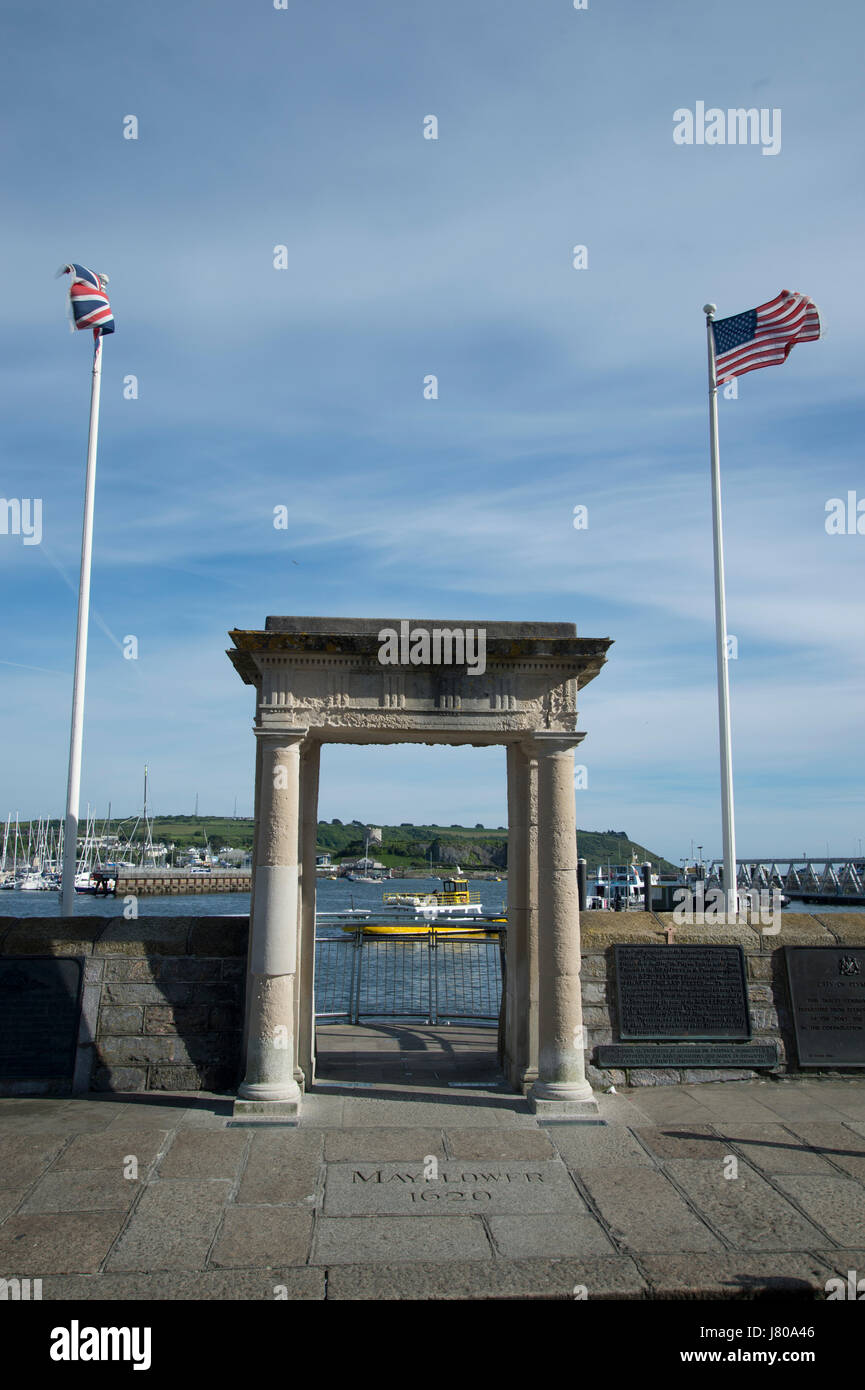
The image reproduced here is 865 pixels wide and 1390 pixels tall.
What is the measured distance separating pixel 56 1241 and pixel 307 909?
4.20 meters

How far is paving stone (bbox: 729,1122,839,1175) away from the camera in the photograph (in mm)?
6755

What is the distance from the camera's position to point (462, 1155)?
7.03m

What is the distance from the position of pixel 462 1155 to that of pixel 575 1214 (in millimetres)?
1324

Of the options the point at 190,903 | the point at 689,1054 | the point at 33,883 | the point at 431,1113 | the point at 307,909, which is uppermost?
the point at 307,909

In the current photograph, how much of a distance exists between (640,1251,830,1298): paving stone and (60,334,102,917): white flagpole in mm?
7739

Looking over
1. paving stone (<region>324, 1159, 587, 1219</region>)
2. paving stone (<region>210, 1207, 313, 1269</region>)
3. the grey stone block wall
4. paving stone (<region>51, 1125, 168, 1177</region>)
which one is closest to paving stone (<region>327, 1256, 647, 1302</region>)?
paving stone (<region>210, 1207, 313, 1269</region>)

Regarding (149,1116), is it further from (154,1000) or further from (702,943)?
(702,943)

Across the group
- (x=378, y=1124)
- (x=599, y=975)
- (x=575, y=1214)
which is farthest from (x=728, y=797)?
(x=575, y=1214)

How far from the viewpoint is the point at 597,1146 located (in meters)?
7.30

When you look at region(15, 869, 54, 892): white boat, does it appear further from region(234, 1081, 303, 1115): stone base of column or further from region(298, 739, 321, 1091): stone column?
region(234, 1081, 303, 1115): stone base of column

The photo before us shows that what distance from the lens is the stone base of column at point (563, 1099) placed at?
8055 mm

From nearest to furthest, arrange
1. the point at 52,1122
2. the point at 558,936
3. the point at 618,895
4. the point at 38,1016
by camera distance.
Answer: the point at 52,1122, the point at 558,936, the point at 38,1016, the point at 618,895

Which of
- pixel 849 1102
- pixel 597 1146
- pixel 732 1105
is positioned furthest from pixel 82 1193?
pixel 849 1102
